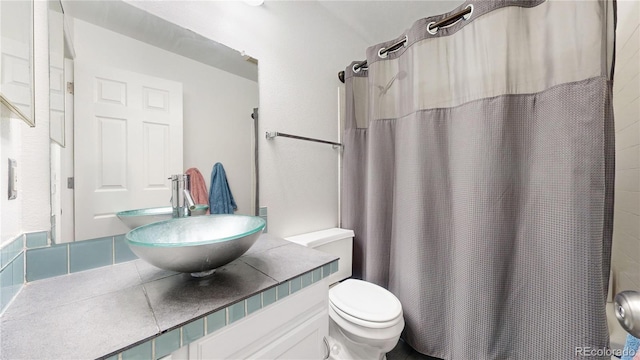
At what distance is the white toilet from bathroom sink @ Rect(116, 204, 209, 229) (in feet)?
2.31

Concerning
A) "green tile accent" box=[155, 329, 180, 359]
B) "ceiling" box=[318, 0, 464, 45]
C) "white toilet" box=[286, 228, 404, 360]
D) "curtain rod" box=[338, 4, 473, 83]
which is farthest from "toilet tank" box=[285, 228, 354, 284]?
"ceiling" box=[318, 0, 464, 45]

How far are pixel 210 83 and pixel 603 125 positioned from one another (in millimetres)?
1644

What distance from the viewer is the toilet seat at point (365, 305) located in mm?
1035

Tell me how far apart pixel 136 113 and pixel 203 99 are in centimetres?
28

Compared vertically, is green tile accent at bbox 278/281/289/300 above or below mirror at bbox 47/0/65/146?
below

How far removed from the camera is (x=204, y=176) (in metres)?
1.08

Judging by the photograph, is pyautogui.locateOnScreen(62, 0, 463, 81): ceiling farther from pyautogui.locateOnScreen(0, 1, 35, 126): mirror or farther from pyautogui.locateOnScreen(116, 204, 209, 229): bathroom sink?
pyautogui.locateOnScreen(116, 204, 209, 229): bathroom sink

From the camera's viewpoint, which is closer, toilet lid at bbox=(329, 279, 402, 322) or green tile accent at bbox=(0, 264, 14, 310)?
green tile accent at bbox=(0, 264, 14, 310)

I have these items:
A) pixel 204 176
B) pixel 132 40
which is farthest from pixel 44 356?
pixel 132 40

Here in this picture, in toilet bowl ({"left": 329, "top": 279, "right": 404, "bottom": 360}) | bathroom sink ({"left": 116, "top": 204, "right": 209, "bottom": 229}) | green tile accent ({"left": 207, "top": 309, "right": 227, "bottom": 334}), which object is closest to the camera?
green tile accent ({"left": 207, "top": 309, "right": 227, "bottom": 334})

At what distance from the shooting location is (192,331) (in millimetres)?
503

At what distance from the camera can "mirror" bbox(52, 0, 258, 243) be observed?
79 centimetres

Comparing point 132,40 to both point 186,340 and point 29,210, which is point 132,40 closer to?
point 29,210

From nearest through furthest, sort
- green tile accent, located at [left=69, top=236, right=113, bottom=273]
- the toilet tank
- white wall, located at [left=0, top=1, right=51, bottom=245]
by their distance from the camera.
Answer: white wall, located at [left=0, top=1, right=51, bottom=245]
green tile accent, located at [left=69, top=236, right=113, bottom=273]
the toilet tank
